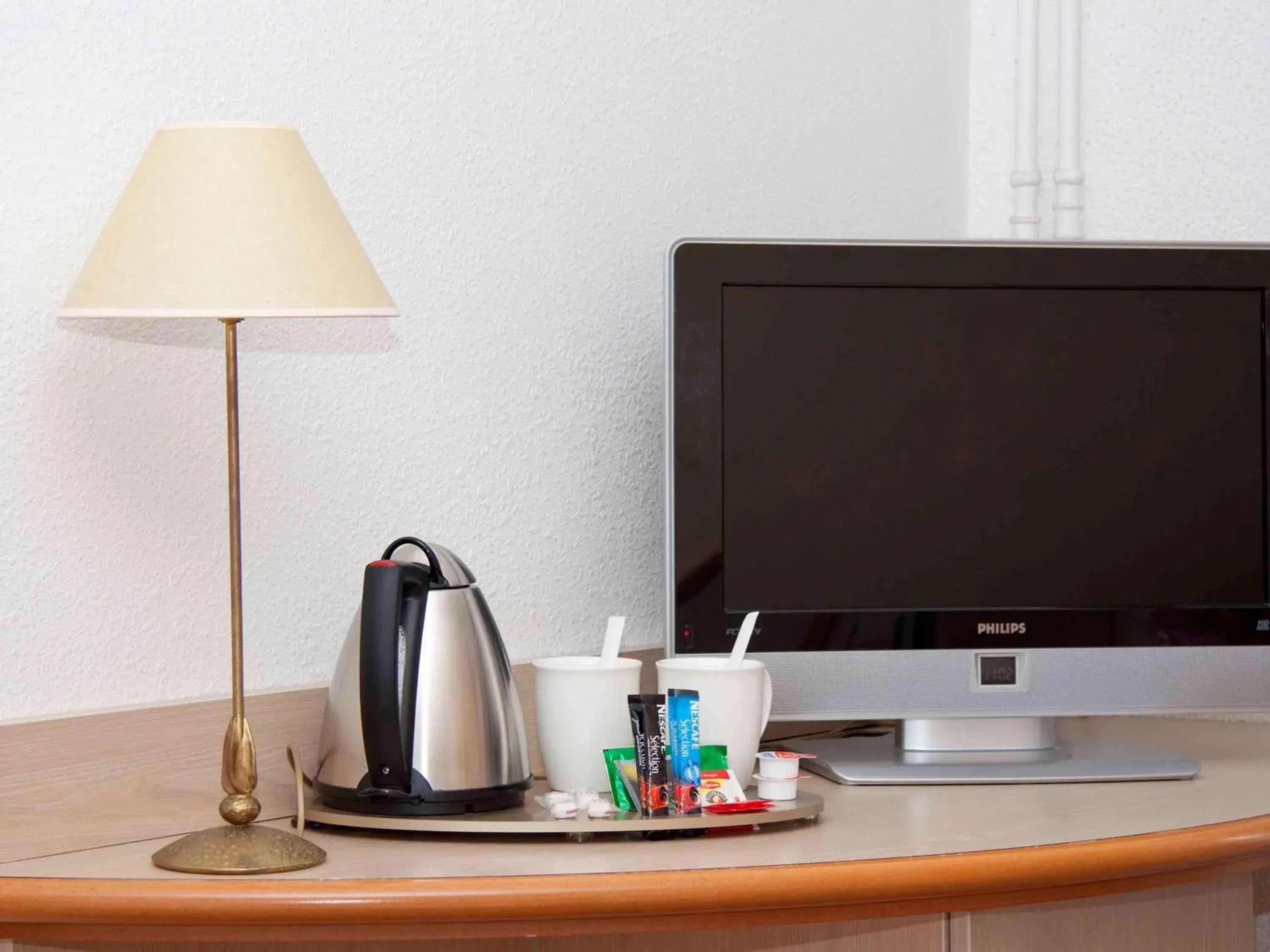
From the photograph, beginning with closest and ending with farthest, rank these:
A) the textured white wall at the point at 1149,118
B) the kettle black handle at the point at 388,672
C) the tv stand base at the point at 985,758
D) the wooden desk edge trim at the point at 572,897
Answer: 1. the wooden desk edge trim at the point at 572,897
2. the kettle black handle at the point at 388,672
3. the tv stand base at the point at 985,758
4. the textured white wall at the point at 1149,118

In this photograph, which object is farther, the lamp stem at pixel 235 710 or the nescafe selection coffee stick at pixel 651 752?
the nescafe selection coffee stick at pixel 651 752

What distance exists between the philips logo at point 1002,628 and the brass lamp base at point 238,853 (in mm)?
712

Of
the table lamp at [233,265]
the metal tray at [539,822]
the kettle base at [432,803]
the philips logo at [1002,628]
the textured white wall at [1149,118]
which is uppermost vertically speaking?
the textured white wall at [1149,118]

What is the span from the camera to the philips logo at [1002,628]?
4.67 feet

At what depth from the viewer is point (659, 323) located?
63.0 inches

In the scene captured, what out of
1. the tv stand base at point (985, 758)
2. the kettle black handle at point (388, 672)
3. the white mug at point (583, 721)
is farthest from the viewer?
the tv stand base at point (985, 758)

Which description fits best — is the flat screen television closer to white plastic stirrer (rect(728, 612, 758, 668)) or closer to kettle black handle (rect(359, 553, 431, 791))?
white plastic stirrer (rect(728, 612, 758, 668))

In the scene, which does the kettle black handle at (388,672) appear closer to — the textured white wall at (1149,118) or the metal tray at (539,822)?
the metal tray at (539,822)

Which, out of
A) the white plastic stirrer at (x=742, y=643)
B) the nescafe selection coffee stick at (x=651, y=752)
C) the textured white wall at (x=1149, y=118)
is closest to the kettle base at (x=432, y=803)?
the nescafe selection coffee stick at (x=651, y=752)

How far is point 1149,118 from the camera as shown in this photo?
1.85 m

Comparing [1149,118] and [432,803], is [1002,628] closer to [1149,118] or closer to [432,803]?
[432,803]

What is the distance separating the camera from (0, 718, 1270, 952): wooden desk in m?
0.91

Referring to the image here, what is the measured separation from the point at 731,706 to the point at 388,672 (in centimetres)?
32

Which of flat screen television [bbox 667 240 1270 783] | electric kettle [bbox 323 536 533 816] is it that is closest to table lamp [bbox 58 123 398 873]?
electric kettle [bbox 323 536 533 816]
